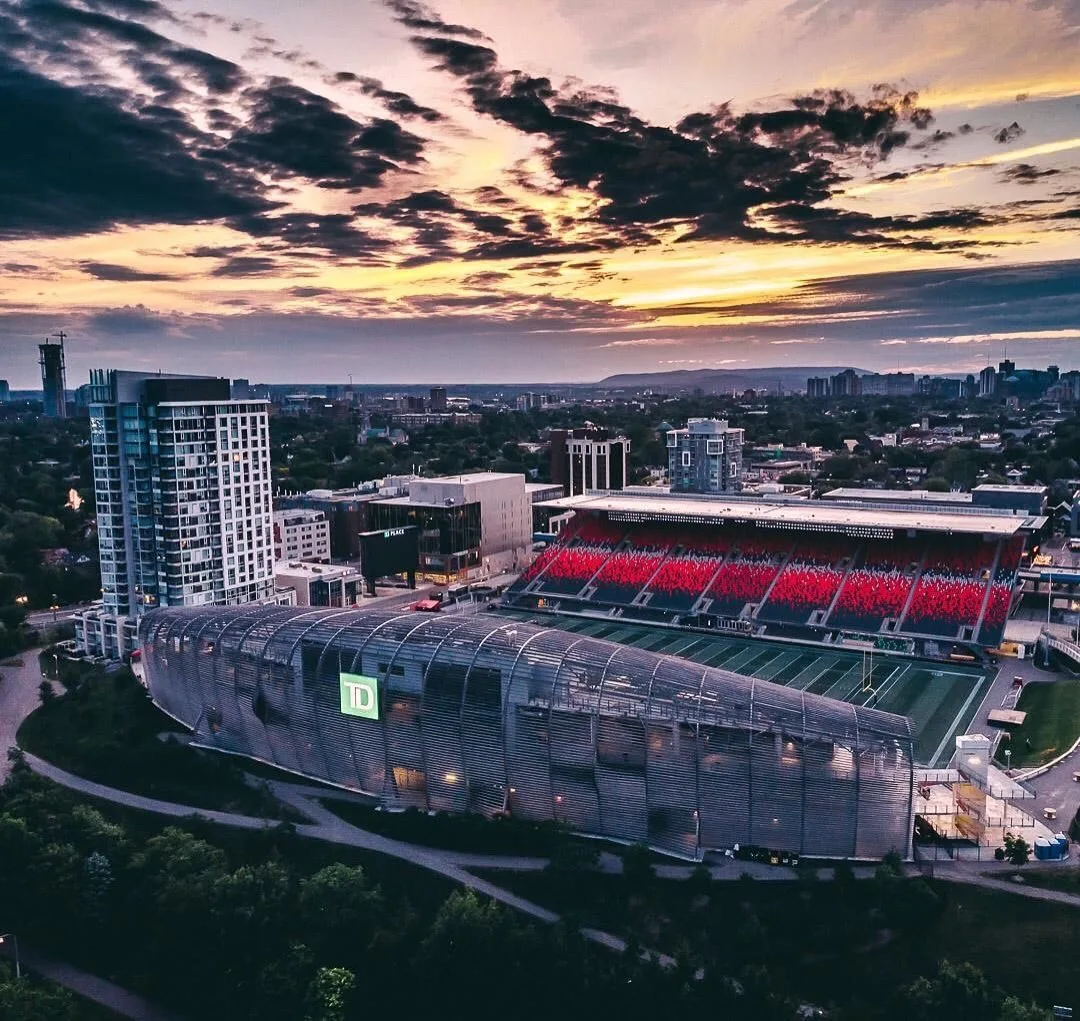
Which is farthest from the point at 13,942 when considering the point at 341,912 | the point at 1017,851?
the point at 1017,851

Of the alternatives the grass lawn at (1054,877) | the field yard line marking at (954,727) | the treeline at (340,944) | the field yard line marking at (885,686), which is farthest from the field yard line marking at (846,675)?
the treeline at (340,944)

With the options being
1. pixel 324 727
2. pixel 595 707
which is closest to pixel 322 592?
pixel 324 727

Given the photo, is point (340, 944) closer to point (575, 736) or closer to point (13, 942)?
point (575, 736)

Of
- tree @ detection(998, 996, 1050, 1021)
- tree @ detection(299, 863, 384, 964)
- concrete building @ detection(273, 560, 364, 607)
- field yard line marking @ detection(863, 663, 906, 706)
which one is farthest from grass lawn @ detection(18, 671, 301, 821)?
field yard line marking @ detection(863, 663, 906, 706)

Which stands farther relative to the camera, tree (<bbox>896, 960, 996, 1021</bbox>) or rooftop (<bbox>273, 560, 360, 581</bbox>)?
rooftop (<bbox>273, 560, 360, 581</bbox>)

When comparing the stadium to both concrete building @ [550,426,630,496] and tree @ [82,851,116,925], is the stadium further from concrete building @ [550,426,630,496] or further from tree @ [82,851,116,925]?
concrete building @ [550,426,630,496]

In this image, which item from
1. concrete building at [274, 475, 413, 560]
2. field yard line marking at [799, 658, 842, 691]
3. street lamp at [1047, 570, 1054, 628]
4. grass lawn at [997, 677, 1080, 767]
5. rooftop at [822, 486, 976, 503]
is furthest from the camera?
concrete building at [274, 475, 413, 560]

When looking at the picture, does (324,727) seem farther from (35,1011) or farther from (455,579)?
(455,579)
